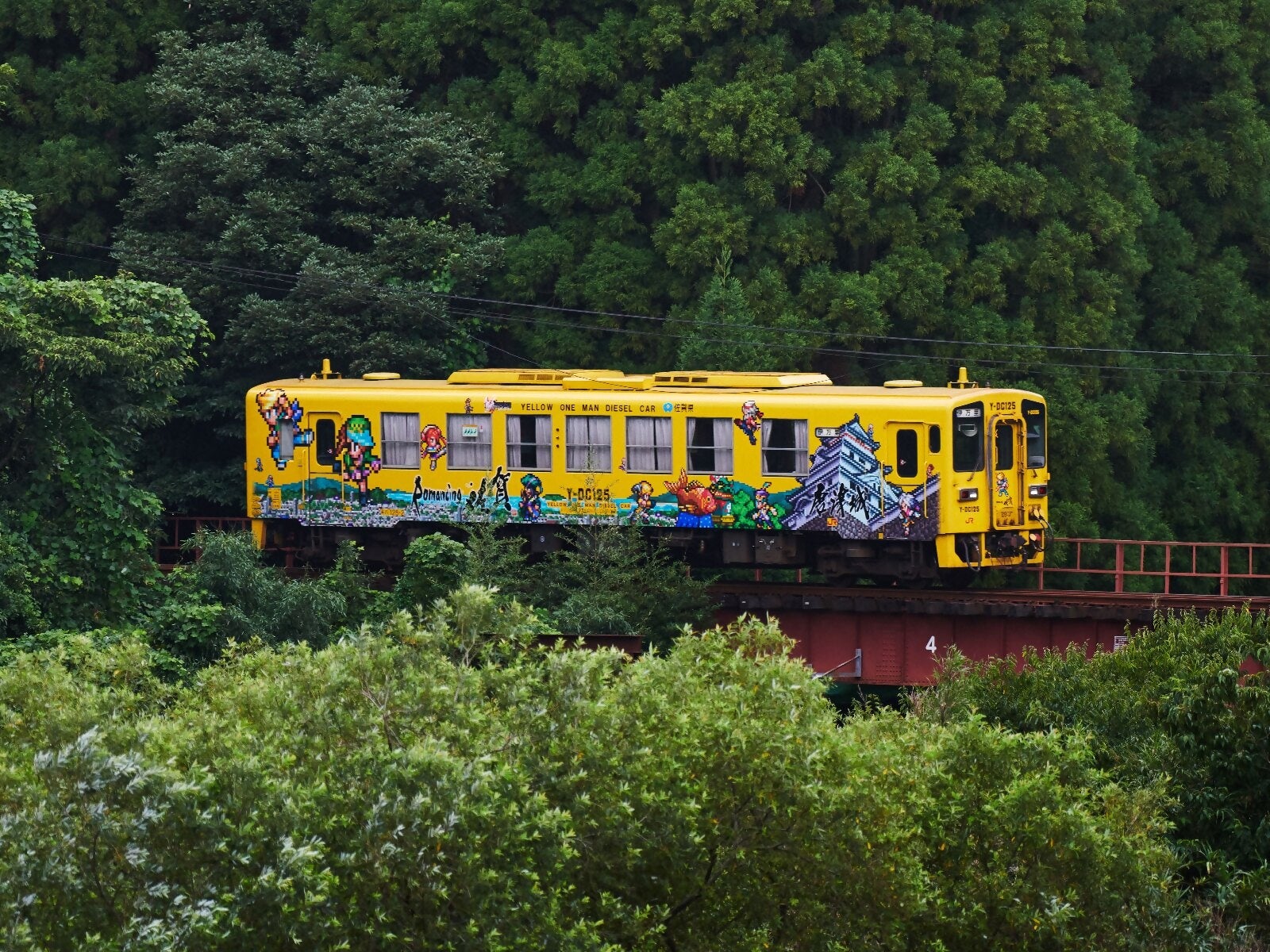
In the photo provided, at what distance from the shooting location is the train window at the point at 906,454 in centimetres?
3006

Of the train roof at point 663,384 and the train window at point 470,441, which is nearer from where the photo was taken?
the train roof at point 663,384

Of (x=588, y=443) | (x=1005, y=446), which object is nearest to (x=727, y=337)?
(x=588, y=443)

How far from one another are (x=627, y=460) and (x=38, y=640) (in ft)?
30.0

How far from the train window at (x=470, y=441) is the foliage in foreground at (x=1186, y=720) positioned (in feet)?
35.9

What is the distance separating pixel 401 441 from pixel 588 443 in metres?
3.15

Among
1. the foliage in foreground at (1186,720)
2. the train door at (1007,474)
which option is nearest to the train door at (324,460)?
the train door at (1007,474)

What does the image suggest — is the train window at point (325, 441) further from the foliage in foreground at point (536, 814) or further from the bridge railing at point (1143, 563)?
the foliage in foreground at point (536, 814)

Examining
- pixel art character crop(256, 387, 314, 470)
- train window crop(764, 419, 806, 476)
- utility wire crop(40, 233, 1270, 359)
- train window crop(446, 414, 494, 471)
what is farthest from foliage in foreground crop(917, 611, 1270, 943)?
utility wire crop(40, 233, 1270, 359)

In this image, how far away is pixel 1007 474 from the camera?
30766mm

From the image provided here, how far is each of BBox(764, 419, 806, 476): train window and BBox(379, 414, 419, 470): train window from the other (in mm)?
5646

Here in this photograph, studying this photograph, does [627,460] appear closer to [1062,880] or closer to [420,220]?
[420,220]

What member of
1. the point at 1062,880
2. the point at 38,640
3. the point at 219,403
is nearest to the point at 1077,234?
the point at 219,403

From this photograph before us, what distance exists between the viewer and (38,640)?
26.8 meters

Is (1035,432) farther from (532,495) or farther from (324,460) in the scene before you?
(324,460)
